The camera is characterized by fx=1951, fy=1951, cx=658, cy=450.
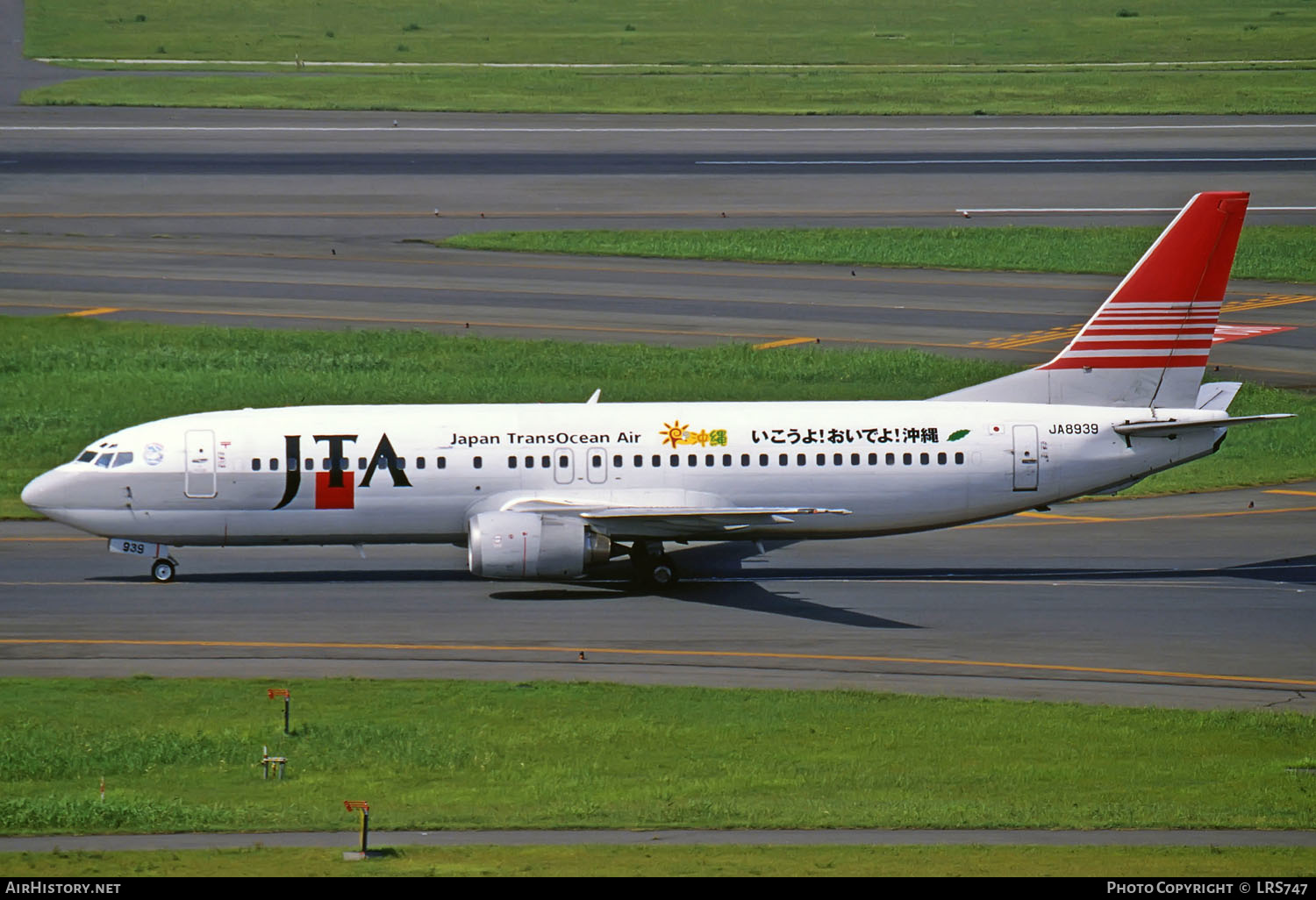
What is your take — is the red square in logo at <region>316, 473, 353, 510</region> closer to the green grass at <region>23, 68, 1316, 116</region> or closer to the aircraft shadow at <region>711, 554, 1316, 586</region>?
the aircraft shadow at <region>711, 554, 1316, 586</region>

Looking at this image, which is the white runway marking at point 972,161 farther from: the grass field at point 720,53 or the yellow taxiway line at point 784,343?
the yellow taxiway line at point 784,343

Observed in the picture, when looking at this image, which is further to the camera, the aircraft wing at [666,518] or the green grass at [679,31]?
the green grass at [679,31]

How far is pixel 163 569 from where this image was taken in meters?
48.9

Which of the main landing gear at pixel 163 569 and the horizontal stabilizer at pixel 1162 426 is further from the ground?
the horizontal stabilizer at pixel 1162 426

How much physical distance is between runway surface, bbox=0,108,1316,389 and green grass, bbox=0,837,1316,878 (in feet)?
149

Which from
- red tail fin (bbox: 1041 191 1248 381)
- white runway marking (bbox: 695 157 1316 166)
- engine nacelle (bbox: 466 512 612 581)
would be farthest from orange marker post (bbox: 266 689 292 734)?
white runway marking (bbox: 695 157 1316 166)

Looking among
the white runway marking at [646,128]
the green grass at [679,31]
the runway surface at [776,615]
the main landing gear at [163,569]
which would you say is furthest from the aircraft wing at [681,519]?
the green grass at [679,31]

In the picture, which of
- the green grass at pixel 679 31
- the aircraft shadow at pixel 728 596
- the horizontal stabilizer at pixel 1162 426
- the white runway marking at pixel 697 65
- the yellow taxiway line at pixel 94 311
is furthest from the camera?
the green grass at pixel 679 31

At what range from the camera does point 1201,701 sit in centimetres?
3850

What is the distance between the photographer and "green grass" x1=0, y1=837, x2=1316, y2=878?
26328mm

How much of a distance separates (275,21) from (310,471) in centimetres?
13983

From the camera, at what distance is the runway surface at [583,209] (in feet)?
255

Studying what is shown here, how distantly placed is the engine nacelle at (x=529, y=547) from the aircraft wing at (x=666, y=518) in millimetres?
684

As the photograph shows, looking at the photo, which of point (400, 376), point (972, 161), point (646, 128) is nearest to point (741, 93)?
point (646, 128)
